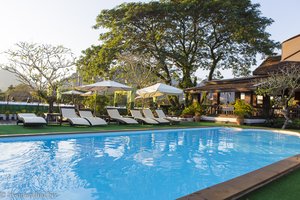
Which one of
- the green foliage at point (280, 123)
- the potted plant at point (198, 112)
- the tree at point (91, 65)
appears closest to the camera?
the green foliage at point (280, 123)

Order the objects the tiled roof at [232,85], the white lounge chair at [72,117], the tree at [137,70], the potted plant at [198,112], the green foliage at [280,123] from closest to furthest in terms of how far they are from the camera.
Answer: the white lounge chair at [72,117] < the green foliage at [280,123] < the tiled roof at [232,85] < the potted plant at [198,112] < the tree at [137,70]

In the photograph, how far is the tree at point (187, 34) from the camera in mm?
23500

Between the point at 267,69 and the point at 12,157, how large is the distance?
2064 centimetres

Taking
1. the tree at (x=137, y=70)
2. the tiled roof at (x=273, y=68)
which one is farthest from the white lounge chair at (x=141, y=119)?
the tiled roof at (x=273, y=68)

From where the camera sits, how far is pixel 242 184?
164 inches

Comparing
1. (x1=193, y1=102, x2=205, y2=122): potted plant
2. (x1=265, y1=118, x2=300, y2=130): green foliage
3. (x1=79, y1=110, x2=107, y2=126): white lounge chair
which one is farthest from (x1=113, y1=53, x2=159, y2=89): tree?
(x1=265, y1=118, x2=300, y2=130): green foliage

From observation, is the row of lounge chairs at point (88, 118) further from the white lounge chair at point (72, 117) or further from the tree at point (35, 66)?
the tree at point (35, 66)

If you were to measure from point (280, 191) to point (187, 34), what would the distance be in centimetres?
2259

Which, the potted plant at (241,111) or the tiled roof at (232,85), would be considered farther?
the tiled roof at (232,85)

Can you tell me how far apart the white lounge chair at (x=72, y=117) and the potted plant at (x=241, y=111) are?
35.1ft

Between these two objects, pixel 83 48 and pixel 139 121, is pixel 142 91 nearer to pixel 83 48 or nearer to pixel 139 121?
pixel 139 121

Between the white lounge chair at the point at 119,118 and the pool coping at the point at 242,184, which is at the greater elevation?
the white lounge chair at the point at 119,118

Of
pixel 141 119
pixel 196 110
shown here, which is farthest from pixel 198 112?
pixel 141 119

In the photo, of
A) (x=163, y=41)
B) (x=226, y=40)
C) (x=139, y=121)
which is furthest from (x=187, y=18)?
(x=139, y=121)
